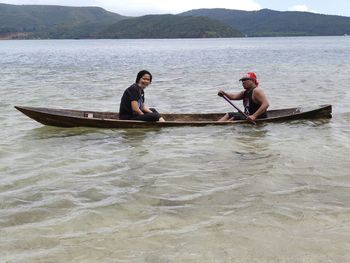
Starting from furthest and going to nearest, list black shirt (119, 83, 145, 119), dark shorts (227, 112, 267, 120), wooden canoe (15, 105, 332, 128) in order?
dark shorts (227, 112, 267, 120) → wooden canoe (15, 105, 332, 128) → black shirt (119, 83, 145, 119)

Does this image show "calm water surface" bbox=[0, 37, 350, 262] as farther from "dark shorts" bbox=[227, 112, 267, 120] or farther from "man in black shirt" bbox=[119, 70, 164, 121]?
"man in black shirt" bbox=[119, 70, 164, 121]

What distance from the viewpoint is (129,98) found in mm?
11922

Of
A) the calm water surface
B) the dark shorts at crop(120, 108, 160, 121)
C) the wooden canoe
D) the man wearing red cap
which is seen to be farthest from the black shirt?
the man wearing red cap

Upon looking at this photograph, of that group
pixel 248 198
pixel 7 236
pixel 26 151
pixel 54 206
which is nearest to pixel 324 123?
pixel 248 198

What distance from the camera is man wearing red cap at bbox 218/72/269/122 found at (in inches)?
484

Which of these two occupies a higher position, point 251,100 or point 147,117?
point 251,100

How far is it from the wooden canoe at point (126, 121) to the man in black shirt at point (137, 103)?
21 centimetres

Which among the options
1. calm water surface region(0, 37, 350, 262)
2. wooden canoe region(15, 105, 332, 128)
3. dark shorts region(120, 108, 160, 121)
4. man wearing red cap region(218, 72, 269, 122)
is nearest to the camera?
calm water surface region(0, 37, 350, 262)

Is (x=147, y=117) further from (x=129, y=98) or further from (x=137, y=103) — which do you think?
(x=129, y=98)

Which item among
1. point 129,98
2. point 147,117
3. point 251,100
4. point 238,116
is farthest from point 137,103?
point 251,100

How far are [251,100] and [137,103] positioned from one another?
326cm

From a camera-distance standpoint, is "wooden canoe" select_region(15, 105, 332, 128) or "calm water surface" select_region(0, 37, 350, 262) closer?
"calm water surface" select_region(0, 37, 350, 262)

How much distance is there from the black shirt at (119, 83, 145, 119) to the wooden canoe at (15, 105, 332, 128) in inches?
13.8

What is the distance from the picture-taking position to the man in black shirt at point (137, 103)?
11478 mm
